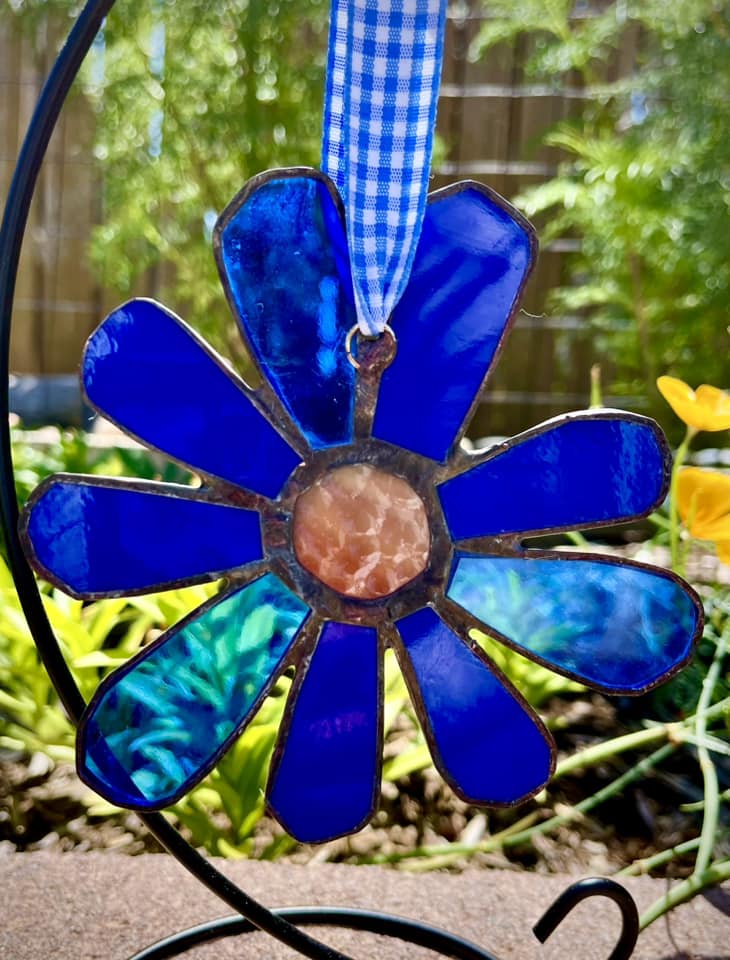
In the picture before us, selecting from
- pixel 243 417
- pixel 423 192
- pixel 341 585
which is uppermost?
pixel 423 192

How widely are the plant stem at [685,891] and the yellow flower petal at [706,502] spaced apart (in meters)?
0.36

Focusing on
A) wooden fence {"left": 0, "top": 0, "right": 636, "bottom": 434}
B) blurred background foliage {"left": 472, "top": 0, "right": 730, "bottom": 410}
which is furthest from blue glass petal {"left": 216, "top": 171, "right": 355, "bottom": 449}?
wooden fence {"left": 0, "top": 0, "right": 636, "bottom": 434}

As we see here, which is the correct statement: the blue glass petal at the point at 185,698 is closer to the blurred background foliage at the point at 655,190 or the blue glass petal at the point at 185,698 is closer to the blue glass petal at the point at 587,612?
the blue glass petal at the point at 587,612

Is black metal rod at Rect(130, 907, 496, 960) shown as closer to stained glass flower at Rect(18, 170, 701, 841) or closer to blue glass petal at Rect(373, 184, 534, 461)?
stained glass flower at Rect(18, 170, 701, 841)

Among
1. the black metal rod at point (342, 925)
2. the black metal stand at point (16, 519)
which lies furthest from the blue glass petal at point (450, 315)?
the black metal rod at point (342, 925)

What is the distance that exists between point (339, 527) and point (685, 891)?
617mm

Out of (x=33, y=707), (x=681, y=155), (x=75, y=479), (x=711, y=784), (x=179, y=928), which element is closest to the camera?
(x=75, y=479)

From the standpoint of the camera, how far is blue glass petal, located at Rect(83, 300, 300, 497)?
0.66 meters

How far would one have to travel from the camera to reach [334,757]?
685 mm

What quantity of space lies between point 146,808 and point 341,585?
0.61ft

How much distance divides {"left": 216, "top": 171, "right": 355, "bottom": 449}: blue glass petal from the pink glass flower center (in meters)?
0.03

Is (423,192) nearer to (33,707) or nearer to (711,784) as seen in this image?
(711,784)

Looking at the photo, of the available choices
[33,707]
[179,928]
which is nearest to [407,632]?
[179,928]

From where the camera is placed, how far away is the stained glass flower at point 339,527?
0.65m
